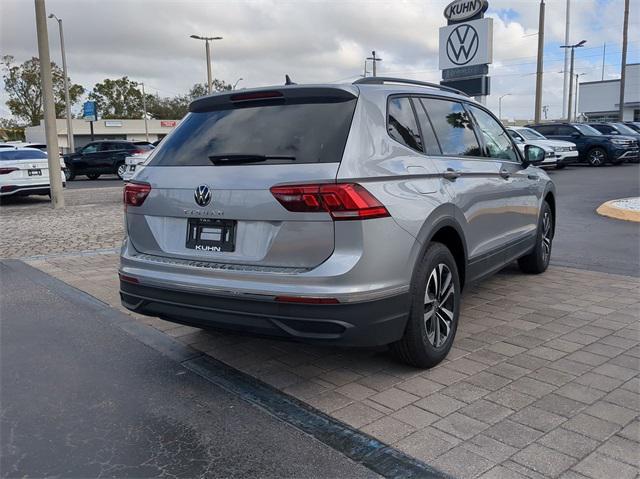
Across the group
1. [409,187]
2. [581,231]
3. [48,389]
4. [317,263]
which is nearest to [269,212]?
[317,263]

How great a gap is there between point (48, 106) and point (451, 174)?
12.2 metres

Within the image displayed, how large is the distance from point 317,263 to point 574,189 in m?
14.4

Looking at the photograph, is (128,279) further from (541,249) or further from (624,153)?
(624,153)

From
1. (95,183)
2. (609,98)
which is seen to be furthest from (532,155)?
(609,98)

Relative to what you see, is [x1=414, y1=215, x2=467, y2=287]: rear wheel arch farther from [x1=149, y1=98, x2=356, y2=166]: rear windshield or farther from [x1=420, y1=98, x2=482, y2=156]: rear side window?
[x1=149, y1=98, x2=356, y2=166]: rear windshield

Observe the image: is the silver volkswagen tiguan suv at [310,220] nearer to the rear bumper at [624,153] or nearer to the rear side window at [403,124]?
the rear side window at [403,124]

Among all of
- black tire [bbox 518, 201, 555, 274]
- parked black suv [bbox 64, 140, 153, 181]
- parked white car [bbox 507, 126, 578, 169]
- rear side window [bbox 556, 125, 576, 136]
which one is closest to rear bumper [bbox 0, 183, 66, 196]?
parked black suv [bbox 64, 140, 153, 181]

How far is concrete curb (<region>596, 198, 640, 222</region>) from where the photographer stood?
1009 cm

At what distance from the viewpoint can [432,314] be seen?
13.1 feet

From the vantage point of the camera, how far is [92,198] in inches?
667

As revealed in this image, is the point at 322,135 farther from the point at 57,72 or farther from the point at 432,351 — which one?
the point at 57,72

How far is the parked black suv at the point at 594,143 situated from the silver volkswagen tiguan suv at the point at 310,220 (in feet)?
72.8

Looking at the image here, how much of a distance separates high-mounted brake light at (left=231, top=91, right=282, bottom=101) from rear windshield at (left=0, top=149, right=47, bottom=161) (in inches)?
546

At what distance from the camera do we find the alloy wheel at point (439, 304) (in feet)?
12.9
